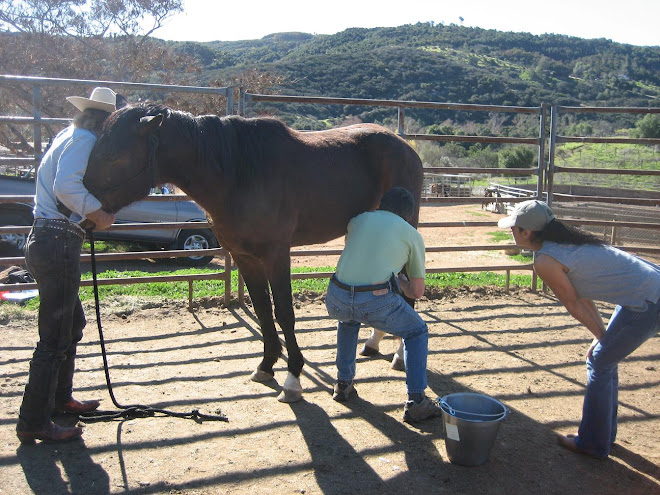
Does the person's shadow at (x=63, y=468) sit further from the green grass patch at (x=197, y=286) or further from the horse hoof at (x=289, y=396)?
the green grass patch at (x=197, y=286)

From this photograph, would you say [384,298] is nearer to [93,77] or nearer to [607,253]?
[607,253]

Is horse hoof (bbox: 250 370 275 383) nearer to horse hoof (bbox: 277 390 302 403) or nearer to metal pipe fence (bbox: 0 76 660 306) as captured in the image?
horse hoof (bbox: 277 390 302 403)

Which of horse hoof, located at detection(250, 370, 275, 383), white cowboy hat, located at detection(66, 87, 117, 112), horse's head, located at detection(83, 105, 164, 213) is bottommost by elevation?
horse hoof, located at detection(250, 370, 275, 383)

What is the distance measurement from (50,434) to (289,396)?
4.95 feet

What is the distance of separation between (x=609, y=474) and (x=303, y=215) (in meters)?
2.55

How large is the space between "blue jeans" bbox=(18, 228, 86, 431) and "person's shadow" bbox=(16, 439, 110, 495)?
148 millimetres

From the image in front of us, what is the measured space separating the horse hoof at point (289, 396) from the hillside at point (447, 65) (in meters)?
30.2

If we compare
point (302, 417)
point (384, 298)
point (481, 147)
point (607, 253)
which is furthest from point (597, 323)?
point (481, 147)

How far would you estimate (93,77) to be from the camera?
17.6 metres

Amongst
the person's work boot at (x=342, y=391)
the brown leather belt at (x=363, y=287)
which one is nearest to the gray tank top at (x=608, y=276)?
the brown leather belt at (x=363, y=287)

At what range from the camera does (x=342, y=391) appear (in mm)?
3934

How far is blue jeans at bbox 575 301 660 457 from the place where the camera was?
9.78 ft

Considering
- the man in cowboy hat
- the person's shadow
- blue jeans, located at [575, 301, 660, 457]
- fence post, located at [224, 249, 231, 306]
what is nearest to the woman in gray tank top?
blue jeans, located at [575, 301, 660, 457]

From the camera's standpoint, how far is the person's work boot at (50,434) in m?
3.19
